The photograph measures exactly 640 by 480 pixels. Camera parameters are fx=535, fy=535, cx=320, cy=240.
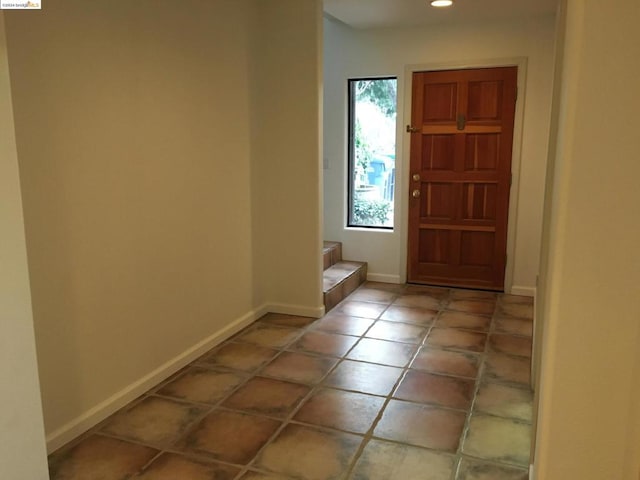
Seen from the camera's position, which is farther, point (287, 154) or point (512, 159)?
point (512, 159)

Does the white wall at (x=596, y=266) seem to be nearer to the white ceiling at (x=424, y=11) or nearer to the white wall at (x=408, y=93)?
the white ceiling at (x=424, y=11)

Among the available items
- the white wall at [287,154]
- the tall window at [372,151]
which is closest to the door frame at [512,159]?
the tall window at [372,151]

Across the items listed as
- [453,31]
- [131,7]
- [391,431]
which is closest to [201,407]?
[391,431]

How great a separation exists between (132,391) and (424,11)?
3.47 m

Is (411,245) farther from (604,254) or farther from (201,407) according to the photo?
(604,254)

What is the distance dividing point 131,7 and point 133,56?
0.23 meters

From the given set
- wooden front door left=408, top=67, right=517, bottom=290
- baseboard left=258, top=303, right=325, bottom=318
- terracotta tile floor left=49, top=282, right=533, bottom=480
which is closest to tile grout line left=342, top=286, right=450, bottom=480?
terracotta tile floor left=49, top=282, right=533, bottom=480

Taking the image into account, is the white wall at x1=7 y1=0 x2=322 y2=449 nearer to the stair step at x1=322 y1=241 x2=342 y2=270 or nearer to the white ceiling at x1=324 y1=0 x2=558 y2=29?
the white ceiling at x1=324 y1=0 x2=558 y2=29

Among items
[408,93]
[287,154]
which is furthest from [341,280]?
[408,93]

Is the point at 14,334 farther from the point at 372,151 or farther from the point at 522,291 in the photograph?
the point at 522,291

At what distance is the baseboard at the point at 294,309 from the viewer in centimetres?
422

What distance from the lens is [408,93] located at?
489 centimetres

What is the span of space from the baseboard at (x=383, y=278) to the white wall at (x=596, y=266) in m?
3.75

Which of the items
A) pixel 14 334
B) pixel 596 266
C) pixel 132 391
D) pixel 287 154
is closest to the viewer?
pixel 596 266
